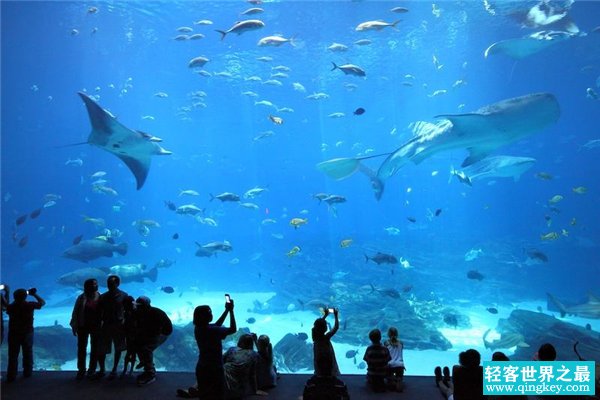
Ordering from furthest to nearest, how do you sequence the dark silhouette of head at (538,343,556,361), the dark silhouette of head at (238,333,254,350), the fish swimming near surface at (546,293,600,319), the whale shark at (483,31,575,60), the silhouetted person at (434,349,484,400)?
1. the fish swimming near surface at (546,293,600,319)
2. the whale shark at (483,31,575,60)
3. the dark silhouette of head at (238,333,254,350)
4. the dark silhouette of head at (538,343,556,361)
5. the silhouetted person at (434,349,484,400)

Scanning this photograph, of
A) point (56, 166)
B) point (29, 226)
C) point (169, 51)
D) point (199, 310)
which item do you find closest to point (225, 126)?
point (169, 51)

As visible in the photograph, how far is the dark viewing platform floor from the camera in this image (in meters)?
3.74

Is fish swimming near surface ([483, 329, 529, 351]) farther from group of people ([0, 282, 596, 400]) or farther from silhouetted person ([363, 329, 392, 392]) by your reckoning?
silhouetted person ([363, 329, 392, 392])

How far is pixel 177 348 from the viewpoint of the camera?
9008 mm

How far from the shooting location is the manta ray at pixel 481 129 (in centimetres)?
746

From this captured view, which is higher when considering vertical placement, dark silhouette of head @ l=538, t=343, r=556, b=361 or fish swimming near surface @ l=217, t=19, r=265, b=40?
fish swimming near surface @ l=217, t=19, r=265, b=40

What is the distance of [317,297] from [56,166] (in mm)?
41316

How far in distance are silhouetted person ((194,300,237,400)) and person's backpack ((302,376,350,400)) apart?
784mm

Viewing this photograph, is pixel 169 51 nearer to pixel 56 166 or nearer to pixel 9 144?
pixel 9 144

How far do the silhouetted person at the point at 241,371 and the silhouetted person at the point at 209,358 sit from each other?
38cm

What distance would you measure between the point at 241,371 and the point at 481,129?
7317 millimetres

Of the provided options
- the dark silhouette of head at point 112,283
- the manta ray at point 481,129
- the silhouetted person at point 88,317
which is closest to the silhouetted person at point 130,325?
the dark silhouette of head at point 112,283

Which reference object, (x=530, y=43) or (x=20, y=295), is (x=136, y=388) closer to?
(x=20, y=295)

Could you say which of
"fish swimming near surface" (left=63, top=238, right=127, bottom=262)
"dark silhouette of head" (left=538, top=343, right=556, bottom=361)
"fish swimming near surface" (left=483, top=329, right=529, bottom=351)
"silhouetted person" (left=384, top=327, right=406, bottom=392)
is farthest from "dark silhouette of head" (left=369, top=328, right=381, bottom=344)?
"fish swimming near surface" (left=63, top=238, right=127, bottom=262)
